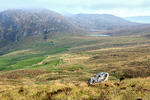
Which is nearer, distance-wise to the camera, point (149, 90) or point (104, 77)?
point (149, 90)

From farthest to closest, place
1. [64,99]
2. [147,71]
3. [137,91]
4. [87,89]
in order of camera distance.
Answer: [147,71] < [87,89] < [137,91] < [64,99]

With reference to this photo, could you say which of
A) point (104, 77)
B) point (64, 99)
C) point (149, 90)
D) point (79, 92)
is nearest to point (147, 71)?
point (104, 77)

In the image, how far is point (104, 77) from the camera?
23500 mm

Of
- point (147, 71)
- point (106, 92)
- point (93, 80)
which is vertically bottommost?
point (147, 71)

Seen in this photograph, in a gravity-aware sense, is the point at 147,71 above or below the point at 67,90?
below

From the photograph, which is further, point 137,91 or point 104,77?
point 104,77

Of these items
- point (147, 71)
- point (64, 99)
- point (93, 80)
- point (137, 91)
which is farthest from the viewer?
point (147, 71)

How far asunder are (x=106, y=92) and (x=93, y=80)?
7320mm

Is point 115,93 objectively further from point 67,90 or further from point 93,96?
point 67,90

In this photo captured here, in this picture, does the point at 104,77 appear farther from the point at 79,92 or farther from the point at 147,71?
the point at 147,71

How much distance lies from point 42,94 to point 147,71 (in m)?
28.7

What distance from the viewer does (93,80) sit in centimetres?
2245

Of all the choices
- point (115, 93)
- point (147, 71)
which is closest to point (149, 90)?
point (115, 93)

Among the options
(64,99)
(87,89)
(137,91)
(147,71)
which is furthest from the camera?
(147,71)
